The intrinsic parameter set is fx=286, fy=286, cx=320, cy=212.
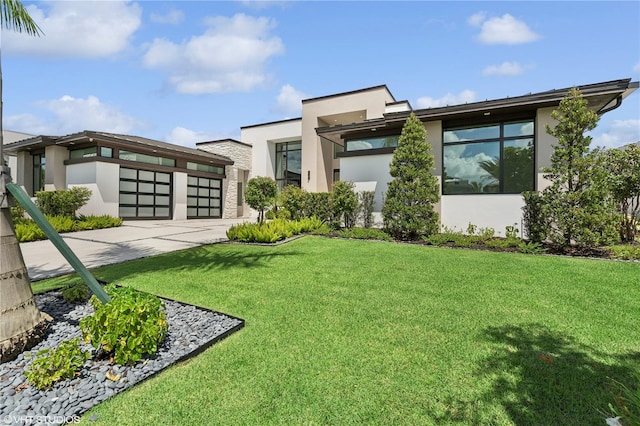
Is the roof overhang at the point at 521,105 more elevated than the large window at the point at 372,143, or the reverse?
the roof overhang at the point at 521,105

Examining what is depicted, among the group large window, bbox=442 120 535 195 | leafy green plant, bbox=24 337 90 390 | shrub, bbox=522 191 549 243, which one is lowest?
leafy green plant, bbox=24 337 90 390

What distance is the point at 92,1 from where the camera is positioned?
603 cm

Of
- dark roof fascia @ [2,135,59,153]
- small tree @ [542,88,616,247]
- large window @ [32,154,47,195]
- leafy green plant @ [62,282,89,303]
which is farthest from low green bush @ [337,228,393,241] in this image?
large window @ [32,154,47,195]

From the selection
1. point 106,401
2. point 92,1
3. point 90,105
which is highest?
point 90,105

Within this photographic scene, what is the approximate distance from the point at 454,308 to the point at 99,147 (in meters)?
18.5

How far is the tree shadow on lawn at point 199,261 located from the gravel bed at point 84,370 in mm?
2079

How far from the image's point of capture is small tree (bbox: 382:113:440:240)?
32.6 ft

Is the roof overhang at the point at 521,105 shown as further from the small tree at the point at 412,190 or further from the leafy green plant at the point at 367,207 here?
the leafy green plant at the point at 367,207

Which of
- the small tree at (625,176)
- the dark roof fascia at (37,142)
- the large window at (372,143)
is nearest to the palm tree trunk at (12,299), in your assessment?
the large window at (372,143)

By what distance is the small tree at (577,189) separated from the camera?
291 inches

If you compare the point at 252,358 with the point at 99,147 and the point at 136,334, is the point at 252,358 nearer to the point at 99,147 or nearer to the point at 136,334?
the point at 136,334

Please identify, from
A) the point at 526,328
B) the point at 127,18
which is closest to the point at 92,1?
the point at 127,18

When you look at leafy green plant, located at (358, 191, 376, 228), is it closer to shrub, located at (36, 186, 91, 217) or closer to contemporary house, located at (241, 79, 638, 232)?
contemporary house, located at (241, 79, 638, 232)

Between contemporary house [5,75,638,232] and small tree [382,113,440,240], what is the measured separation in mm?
1563
